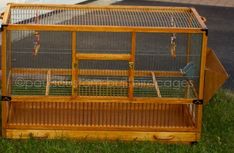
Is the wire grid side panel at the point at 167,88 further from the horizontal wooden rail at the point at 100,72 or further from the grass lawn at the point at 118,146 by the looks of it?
the grass lawn at the point at 118,146

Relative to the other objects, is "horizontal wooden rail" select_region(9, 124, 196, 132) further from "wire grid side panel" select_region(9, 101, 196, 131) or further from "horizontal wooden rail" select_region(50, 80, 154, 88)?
"horizontal wooden rail" select_region(50, 80, 154, 88)

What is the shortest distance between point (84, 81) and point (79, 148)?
84 cm

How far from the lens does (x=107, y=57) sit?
5824 mm

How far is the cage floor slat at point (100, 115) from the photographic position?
20.4 feet

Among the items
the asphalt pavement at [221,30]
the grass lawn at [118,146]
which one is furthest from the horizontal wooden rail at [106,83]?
the asphalt pavement at [221,30]

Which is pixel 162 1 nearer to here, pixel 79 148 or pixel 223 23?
pixel 223 23

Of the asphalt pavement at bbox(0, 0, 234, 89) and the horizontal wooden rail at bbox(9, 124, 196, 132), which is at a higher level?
the asphalt pavement at bbox(0, 0, 234, 89)

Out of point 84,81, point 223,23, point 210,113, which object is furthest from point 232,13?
point 84,81

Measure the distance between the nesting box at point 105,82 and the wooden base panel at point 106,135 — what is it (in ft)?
0.03

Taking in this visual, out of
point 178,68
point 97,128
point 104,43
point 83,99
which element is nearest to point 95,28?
point 83,99

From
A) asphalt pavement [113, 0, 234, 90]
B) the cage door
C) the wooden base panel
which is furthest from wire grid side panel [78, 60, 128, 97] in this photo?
asphalt pavement [113, 0, 234, 90]

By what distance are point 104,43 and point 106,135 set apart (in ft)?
7.72

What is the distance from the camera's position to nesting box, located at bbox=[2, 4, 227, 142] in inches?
230

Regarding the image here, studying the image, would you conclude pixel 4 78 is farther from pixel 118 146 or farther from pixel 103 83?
pixel 118 146
